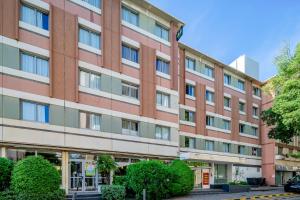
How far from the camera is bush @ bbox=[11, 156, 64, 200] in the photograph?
2114 cm

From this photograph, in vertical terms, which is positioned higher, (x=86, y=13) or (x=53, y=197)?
(x=86, y=13)

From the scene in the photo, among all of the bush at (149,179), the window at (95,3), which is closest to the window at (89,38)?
the window at (95,3)

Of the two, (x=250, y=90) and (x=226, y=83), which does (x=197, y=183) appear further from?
(x=250, y=90)

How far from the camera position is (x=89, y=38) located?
31.6m

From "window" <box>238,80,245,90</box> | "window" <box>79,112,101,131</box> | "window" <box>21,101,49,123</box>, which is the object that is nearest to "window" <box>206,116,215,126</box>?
"window" <box>238,80,245,90</box>

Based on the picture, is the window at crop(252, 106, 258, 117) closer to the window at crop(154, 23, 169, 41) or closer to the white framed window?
the window at crop(154, 23, 169, 41)

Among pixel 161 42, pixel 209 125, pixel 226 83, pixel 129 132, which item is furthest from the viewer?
pixel 226 83

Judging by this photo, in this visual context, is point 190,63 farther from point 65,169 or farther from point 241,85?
point 65,169

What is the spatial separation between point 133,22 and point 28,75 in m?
12.1

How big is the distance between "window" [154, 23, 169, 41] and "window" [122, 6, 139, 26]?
2.75 metres

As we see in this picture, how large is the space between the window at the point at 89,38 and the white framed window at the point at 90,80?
2174 mm

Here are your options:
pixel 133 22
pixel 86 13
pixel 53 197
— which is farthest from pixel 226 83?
pixel 53 197

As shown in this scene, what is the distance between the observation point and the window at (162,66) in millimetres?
38375

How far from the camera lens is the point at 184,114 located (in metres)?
44.0
